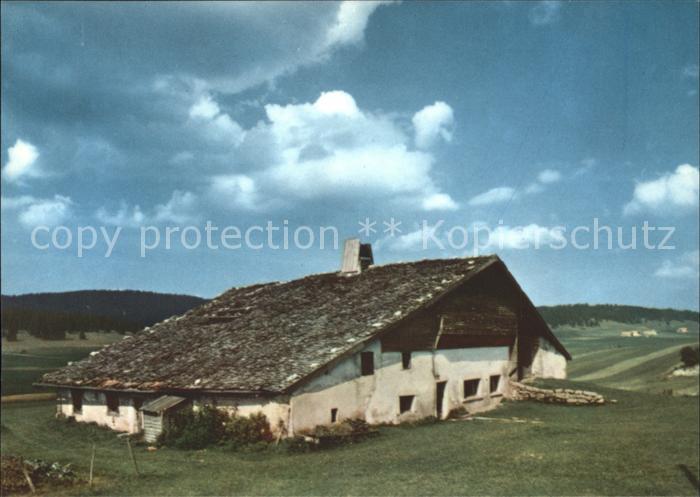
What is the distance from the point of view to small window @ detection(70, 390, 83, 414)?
2773 centimetres

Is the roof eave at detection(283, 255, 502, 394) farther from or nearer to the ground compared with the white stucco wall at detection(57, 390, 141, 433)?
farther from the ground

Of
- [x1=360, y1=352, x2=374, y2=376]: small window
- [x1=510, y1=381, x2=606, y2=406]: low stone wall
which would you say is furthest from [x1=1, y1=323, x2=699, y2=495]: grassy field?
[x1=360, y1=352, x2=374, y2=376]: small window

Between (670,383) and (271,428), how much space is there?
126 ft

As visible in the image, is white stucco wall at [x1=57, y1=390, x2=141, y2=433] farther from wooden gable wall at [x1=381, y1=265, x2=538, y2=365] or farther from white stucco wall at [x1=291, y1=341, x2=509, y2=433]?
wooden gable wall at [x1=381, y1=265, x2=538, y2=365]

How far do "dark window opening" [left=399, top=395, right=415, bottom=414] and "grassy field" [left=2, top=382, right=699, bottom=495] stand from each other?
45.5 inches

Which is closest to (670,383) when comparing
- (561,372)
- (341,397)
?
(561,372)

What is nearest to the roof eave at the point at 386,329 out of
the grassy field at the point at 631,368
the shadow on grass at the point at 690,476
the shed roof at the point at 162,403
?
the shed roof at the point at 162,403

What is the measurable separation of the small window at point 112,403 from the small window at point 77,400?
9.81 ft

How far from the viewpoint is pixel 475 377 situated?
2708cm

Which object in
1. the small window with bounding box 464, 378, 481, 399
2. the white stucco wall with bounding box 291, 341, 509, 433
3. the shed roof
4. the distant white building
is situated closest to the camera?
the white stucco wall with bounding box 291, 341, 509, 433

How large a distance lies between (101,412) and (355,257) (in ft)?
48.5

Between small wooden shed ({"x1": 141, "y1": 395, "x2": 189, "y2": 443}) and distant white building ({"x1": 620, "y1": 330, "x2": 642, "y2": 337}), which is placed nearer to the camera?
small wooden shed ({"x1": 141, "y1": 395, "x2": 189, "y2": 443})

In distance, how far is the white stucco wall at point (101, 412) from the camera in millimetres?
24109

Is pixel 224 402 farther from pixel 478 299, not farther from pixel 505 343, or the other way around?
pixel 505 343
